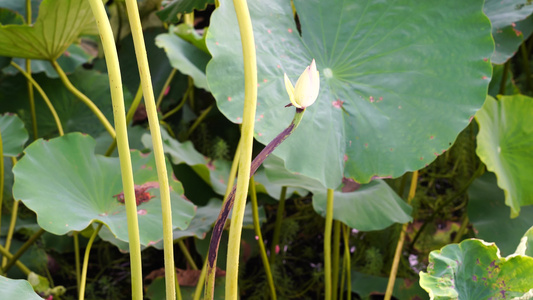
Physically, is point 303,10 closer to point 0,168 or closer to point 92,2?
A: point 92,2

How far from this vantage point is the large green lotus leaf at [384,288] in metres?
1.28

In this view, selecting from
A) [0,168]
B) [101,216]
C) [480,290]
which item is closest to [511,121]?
[480,290]

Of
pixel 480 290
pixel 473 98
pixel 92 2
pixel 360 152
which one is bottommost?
pixel 480 290

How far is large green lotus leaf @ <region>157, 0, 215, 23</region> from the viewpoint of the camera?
113 centimetres

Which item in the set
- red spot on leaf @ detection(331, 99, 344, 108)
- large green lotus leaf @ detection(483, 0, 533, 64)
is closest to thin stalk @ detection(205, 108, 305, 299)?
red spot on leaf @ detection(331, 99, 344, 108)

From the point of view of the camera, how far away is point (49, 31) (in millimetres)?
1093

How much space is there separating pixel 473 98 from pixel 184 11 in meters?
0.67

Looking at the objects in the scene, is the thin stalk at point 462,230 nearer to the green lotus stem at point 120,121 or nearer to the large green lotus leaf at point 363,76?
the large green lotus leaf at point 363,76

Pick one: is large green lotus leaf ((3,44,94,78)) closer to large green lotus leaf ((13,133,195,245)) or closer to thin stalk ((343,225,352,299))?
large green lotus leaf ((13,133,195,245))

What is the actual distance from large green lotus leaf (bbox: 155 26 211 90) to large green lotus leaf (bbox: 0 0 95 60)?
0.74ft

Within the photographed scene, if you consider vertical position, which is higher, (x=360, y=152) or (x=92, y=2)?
(x=92, y=2)

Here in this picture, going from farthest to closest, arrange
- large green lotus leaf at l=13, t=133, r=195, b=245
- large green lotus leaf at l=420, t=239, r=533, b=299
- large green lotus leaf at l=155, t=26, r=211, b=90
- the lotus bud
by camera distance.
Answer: large green lotus leaf at l=155, t=26, r=211, b=90, large green lotus leaf at l=13, t=133, r=195, b=245, large green lotus leaf at l=420, t=239, r=533, b=299, the lotus bud

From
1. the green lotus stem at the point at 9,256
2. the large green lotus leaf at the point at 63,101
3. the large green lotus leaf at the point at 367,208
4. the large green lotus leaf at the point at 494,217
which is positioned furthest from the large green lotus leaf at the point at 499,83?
the green lotus stem at the point at 9,256

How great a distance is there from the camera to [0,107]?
66.7 inches
